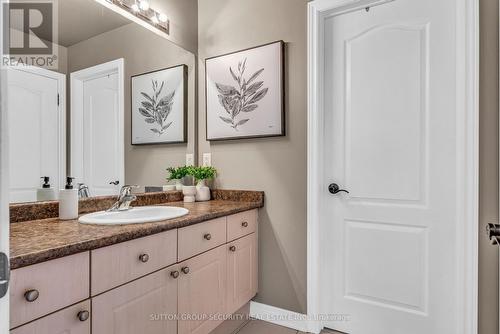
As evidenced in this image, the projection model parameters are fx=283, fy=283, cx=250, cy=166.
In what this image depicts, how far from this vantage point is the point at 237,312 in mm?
1895

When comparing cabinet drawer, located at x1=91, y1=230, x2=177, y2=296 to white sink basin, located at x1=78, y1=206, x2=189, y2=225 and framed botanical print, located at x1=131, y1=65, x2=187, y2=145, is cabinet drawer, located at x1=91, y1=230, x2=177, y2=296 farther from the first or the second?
framed botanical print, located at x1=131, y1=65, x2=187, y2=145

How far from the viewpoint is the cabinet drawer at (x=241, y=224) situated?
5.65 ft

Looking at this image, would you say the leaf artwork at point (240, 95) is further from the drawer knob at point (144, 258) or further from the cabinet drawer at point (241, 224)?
the drawer knob at point (144, 258)

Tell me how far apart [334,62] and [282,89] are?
38 cm

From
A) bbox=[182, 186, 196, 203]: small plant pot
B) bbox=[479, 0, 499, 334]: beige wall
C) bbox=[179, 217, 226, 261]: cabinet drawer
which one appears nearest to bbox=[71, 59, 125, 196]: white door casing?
bbox=[182, 186, 196, 203]: small plant pot

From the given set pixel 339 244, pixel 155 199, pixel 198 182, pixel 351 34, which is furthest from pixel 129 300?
pixel 351 34

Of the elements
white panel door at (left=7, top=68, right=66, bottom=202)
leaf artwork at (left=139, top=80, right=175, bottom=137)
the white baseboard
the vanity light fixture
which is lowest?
the white baseboard

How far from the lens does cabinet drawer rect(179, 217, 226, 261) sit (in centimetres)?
136

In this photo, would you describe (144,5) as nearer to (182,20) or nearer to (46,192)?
(182,20)

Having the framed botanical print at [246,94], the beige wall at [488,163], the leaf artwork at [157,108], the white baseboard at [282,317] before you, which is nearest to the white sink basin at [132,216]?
the leaf artwork at [157,108]

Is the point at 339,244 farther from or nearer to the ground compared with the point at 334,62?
nearer to the ground

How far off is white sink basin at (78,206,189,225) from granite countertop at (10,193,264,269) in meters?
0.03

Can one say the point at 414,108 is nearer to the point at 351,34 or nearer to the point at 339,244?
the point at 351,34

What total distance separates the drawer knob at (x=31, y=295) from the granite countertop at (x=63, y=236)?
0.26 ft
